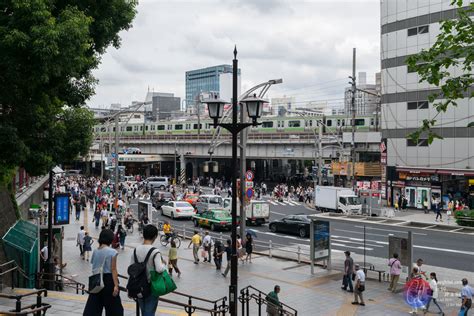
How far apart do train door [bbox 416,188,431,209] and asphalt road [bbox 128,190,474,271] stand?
12229 mm

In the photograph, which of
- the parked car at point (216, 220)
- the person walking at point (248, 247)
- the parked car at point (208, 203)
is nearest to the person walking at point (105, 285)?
the person walking at point (248, 247)

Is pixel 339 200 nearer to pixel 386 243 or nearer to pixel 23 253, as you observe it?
pixel 386 243

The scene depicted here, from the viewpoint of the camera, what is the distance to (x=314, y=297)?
1630 cm

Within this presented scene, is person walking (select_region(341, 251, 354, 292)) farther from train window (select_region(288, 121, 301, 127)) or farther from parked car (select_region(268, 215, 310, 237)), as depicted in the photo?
train window (select_region(288, 121, 301, 127))

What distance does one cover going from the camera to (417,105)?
44.1 metres

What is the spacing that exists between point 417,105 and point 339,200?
38.7 feet

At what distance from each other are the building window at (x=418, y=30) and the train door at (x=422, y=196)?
14016 mm

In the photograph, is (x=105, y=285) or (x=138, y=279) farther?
(x=105, y=285)

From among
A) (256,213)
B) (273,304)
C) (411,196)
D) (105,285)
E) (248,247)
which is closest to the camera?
(105,285)

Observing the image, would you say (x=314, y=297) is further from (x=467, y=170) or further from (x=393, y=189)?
(x=393, y=189)

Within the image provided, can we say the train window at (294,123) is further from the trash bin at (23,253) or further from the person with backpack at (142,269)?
the person with backpack at (142,269)

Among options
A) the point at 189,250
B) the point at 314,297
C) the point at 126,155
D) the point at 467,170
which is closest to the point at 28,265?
the point at 314,297

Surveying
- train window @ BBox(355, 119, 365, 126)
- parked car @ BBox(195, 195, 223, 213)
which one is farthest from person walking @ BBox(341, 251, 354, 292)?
train window @ BBox(355, 119, 365, 126)

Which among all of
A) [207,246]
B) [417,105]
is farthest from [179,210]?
[417,105]
